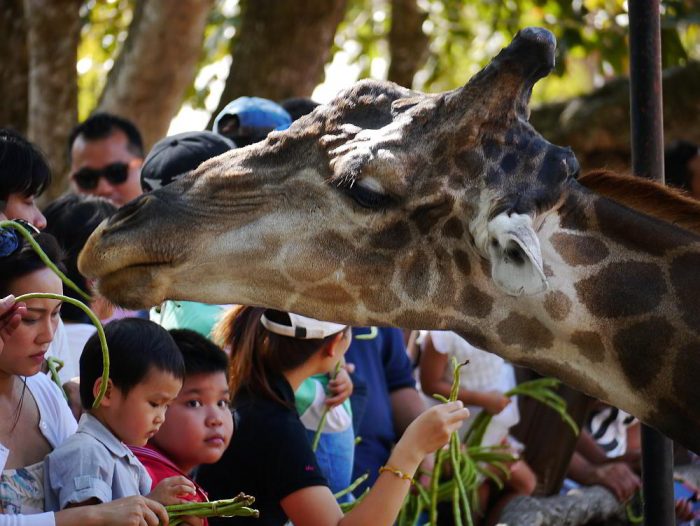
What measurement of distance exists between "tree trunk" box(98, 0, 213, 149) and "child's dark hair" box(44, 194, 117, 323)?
257 centimetres

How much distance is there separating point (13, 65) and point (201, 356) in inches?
170

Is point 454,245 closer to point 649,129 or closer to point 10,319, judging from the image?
point 649,129

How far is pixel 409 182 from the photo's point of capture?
3.29m

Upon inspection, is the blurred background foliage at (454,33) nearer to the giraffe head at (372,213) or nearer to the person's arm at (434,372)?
the person's arm at (434,372)

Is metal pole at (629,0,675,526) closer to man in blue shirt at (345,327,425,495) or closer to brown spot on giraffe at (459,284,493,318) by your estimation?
brown spot on giraffe at (459,284,493,318)

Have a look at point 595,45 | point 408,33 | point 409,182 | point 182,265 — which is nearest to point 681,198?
point 409,182

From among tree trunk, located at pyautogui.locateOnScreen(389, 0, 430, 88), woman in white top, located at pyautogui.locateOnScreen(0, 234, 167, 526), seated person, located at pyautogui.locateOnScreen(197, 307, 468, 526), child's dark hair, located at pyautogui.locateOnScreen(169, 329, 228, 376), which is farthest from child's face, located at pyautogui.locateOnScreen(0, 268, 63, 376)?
tree trunk, located at pyautogui.locateOnScreen(389, 0, 430, 88)

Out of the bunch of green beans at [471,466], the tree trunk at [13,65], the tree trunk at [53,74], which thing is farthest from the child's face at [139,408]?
Result: the tree trunk at [13,65]

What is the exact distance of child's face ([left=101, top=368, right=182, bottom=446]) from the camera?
3297mm

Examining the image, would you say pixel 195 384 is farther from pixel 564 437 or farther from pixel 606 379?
pixel 564 437

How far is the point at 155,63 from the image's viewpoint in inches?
287

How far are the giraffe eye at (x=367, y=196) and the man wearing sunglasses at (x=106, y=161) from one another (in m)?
2.73

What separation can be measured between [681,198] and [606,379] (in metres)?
0.58

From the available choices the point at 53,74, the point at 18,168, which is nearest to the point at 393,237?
the point at 18,168
